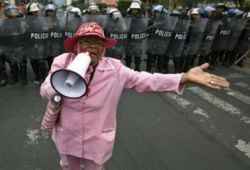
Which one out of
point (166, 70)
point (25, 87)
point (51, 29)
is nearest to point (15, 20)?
point (51, 29)

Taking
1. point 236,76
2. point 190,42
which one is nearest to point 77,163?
point 190,42

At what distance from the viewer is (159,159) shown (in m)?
4.41

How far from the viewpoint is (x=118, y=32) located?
840 cm

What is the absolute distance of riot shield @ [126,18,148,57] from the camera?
8.59 m

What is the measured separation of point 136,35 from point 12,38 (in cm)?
302

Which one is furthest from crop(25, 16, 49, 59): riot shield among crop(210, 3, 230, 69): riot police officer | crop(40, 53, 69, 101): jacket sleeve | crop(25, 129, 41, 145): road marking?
crop(40, 53, 69, 101): jacket sleeve

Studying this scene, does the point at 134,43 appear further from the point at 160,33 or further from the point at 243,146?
the point at 243,146

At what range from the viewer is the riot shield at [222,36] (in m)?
9.94

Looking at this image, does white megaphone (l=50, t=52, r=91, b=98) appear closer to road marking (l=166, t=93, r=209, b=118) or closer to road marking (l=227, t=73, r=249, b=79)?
road marking (l=166, t=93, r=209, b=118)

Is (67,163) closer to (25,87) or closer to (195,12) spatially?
(25,87)

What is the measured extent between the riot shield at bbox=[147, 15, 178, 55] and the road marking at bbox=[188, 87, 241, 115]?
154 cm

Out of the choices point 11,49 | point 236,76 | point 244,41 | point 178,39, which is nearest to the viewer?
point 11,49

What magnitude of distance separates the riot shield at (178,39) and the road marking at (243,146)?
438 cm

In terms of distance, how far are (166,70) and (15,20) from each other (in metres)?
4.16
